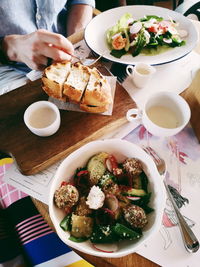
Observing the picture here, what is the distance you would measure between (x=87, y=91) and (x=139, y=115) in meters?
0.27

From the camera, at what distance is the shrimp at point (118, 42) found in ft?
4.48

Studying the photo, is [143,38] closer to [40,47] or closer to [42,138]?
[40,47]

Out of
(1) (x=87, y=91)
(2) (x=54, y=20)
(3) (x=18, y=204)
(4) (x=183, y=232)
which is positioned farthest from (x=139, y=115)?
(2) (x=54, y=20)

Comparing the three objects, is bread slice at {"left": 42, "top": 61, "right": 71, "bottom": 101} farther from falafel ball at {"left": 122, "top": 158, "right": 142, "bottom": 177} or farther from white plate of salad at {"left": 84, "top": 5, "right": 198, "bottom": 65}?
Answer: falafel ball at {"left": 122, "top": 158, "right": 142, "bottom": 177}

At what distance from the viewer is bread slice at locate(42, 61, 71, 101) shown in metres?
1.11

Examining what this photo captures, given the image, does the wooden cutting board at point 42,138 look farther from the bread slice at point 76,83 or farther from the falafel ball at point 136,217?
the falafel ball at point 136,217

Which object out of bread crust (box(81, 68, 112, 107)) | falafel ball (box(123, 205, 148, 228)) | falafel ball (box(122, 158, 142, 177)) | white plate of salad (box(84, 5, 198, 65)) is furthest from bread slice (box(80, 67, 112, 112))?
falafel ball (box(123, 205, 148, 228))

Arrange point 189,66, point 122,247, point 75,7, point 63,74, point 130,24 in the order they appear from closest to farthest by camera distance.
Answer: point 122,247, point 63,74, point 189,66, point 130,24, point 75,7

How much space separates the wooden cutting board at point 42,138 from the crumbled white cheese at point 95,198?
32 centimetres

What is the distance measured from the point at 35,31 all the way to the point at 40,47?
0.32 ft

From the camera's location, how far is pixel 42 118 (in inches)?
42.7

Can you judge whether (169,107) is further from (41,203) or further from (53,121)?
(41,203)

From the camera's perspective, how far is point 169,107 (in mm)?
1002

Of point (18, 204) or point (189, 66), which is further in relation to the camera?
point (189, 66)
